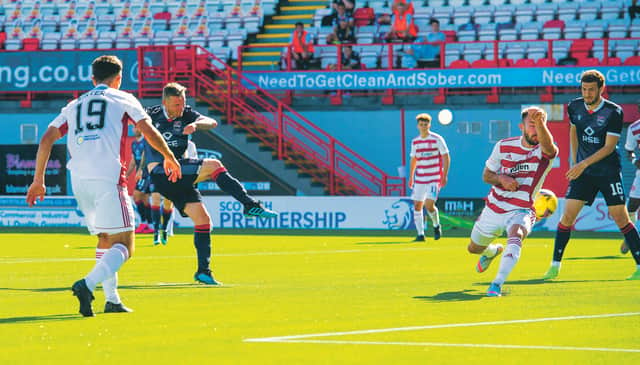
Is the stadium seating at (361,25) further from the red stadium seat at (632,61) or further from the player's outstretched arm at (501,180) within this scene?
the player's outstretched arm at (501,180)

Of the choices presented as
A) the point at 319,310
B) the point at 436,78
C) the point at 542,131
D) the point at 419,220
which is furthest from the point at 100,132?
the point at 436,78

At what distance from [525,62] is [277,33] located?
8240 mm

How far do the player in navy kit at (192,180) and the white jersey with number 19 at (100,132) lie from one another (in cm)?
299

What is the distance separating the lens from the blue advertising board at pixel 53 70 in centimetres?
3041

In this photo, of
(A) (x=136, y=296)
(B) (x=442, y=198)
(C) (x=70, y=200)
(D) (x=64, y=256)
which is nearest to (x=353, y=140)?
(B) (x=442, y=198)

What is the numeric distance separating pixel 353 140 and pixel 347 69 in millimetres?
1886

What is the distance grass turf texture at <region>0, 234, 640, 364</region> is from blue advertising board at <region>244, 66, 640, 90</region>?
38.2ft

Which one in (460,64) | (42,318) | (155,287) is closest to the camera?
(42,318)

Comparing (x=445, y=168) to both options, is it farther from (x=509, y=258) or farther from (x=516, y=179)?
(x=509, y=258)

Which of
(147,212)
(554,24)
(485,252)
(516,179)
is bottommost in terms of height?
(147,212)

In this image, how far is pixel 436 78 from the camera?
2945 centimetres

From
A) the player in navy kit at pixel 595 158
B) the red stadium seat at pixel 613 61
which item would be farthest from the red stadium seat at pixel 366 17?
the player in navy kit at pixel 595 158

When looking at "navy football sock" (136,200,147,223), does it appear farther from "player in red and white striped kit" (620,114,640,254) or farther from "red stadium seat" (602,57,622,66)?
"red stadium seat" (602,57,622,66)

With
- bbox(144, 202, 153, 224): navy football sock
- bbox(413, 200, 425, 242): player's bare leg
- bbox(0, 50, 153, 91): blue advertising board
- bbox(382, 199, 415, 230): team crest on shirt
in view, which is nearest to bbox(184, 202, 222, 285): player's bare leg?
bbox(413, 200, 425, 242): player's bare leg
